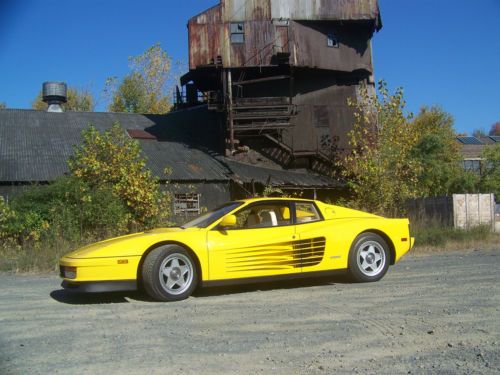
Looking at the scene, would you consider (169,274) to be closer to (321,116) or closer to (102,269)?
(102,269)

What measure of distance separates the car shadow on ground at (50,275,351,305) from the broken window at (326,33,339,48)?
65.3 ft

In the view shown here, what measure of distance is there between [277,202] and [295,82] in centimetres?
1955

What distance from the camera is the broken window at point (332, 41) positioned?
86.9 ft

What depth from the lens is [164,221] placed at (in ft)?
52.2

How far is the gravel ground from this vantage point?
4.21 metres

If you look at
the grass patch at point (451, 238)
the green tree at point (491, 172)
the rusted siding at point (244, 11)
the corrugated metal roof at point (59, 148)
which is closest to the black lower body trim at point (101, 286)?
the grass patch at point (451, 238)

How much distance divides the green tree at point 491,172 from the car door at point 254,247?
90.1 ft

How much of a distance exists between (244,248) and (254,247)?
15cm

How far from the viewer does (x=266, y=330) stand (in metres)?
5.22

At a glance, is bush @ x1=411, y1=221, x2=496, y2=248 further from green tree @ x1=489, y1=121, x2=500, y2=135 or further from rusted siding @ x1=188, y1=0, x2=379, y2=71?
green tree @ x1=489, y1=121, x2=500, y2=135

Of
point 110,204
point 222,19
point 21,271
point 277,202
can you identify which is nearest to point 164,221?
point 110,204

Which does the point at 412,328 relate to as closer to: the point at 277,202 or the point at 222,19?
the point at 277,202

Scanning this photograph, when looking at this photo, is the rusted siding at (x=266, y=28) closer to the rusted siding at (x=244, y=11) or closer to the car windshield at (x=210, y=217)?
the rusted siding at (x=244, y=11)

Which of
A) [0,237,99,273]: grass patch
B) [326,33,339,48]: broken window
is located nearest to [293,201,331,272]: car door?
[0,237,99,273]: grass patch
